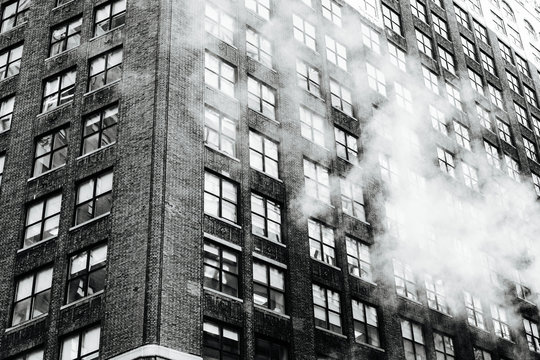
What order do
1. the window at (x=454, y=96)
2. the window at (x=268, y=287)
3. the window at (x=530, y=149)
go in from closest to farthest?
1. the window at (x=268, y=287)
2. the window at (x=454, y=96)
3. the window at (x=530, y=149)

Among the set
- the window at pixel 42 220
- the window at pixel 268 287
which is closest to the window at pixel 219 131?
the window at pixel 268 287

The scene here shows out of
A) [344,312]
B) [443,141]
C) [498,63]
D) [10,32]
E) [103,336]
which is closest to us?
[103,336]

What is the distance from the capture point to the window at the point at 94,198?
85.5 ft

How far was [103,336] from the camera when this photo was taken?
23.1m

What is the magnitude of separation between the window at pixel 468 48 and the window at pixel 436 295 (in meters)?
17.1

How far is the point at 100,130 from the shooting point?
28.0 m

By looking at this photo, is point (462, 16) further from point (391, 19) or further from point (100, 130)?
point (100, 130)

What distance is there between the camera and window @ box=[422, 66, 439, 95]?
4152cm

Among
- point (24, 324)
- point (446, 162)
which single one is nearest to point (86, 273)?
point (24, 324)

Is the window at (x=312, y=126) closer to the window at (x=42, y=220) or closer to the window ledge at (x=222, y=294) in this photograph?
the window ledge at (x=222, y=294)

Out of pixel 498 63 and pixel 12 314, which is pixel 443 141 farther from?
pixel 12 314

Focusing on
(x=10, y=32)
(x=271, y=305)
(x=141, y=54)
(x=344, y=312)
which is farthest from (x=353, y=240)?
(x=10, y=32)

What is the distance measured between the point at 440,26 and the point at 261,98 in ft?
58.9

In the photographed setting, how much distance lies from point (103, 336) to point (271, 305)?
5623 mm
